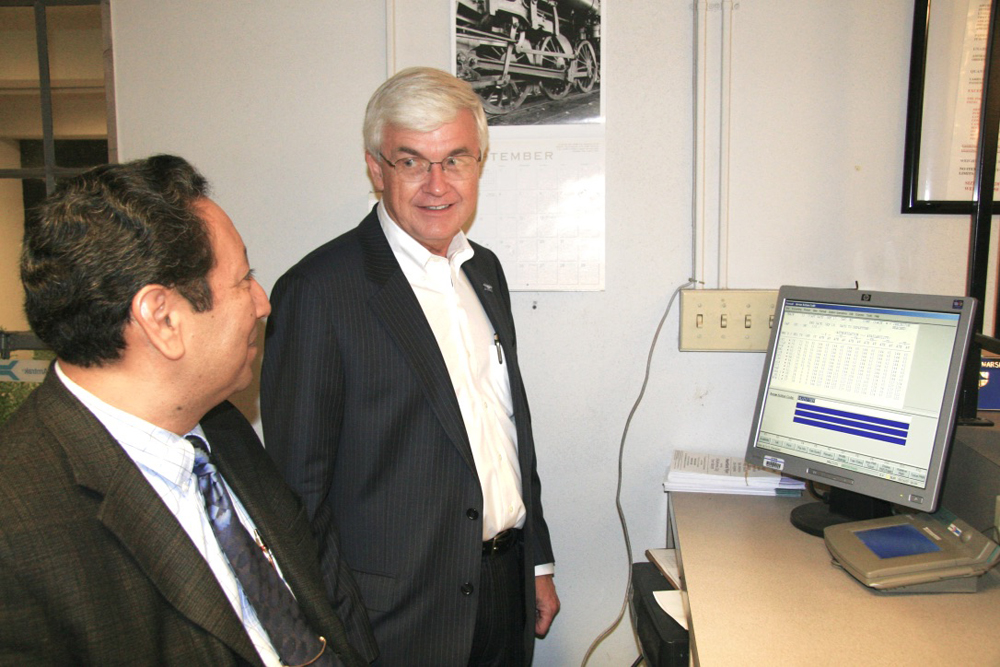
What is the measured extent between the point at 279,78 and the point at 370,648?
1.54 meters

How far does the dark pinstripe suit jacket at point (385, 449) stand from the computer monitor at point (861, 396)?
778mm

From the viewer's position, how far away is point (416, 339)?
1348 mm

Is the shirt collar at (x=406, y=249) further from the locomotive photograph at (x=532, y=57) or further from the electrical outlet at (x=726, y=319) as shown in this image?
the electrical outlet at (x=726, y=319)

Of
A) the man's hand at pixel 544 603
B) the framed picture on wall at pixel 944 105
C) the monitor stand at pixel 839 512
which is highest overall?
the framed picture on wall at pixel 944 105

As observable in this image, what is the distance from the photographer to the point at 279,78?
1957 millimetres

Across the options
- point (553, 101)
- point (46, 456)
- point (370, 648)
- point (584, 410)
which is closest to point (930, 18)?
point (553, 101)

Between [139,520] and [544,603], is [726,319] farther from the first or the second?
[139,520]

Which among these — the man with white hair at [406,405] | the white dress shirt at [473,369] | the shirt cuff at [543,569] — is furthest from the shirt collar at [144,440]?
the shirt cuff at [543,569]

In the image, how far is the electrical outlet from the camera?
6.08 ft

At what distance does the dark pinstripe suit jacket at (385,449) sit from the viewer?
1.29 metres

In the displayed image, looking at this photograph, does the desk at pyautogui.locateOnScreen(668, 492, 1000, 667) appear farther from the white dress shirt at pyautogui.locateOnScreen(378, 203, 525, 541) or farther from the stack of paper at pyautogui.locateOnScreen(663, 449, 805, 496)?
the white dress shirt at pyautogui.locateOnScreen(378, 203, 525, 541)

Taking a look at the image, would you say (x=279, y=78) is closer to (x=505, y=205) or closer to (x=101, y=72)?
(x=101, y=72)

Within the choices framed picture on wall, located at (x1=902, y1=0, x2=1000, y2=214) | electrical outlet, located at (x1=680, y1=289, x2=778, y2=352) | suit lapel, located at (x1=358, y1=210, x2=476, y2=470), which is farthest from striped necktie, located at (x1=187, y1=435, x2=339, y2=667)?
framed picture on wall, located at (x1=902, y1=0, x2=1000, y2=214)

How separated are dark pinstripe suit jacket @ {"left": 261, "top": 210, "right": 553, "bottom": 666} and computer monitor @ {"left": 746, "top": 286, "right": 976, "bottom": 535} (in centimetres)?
78
